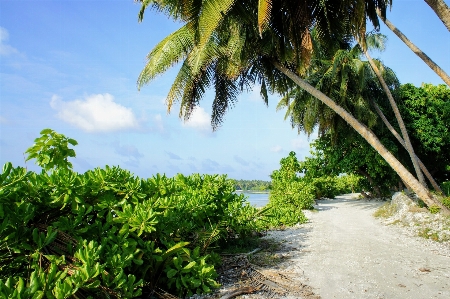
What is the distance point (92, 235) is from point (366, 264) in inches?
169

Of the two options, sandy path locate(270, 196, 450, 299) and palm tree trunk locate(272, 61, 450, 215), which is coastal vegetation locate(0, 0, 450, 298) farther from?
sandy path locate(270, 196, 450, 299)

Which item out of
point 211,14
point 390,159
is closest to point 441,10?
point 390,159

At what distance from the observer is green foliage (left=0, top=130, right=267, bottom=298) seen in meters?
2.40

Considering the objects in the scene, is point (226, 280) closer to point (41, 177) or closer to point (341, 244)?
point (41, 177)

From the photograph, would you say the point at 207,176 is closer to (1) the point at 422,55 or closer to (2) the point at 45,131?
(2) the point at 45,131

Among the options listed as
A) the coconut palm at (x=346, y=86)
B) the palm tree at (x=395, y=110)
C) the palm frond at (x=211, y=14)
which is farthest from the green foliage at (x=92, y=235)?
the coconut palm at (x=346, y=86)

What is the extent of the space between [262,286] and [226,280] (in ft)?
1.66

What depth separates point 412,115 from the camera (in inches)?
648

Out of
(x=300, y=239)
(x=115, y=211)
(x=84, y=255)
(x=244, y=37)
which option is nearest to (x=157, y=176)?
(x=115, y=211)

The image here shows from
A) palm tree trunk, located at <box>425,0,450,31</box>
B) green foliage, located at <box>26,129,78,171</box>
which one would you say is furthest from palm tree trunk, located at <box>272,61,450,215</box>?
green foliage, located at <box>26,129,78,171</box>

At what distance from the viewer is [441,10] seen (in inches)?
251

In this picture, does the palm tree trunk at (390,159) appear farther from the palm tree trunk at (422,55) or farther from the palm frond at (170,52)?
the palm frond at (170,52)

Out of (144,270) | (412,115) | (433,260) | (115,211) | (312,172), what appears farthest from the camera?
(312,172)

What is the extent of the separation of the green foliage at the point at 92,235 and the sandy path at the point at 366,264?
1.75 meters
